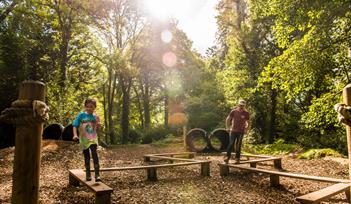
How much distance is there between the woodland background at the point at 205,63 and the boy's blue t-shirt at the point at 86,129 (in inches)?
278

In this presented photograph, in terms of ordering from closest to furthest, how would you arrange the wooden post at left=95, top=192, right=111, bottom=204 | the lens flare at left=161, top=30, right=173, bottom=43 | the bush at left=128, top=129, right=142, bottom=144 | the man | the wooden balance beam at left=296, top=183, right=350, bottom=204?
the wooden balance beam at left=296, top=183, right=350, bottom=204 → the wooden post at left=95, top=192, right=111, bottom=204 → the man → the bush at left=128, top=129, right=142, bottom=144 → the lens flare at left=161, top=30, right=173, bottom=43

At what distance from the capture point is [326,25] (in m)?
8.59

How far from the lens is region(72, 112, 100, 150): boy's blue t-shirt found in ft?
18.3

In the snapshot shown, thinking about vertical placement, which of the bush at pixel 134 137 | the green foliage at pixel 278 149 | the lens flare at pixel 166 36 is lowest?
the green foliage at pixel 278 149

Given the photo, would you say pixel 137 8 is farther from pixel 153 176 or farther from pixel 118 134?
pixel 153 176

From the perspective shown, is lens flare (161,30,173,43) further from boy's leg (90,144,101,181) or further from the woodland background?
boy's leg (90,144,101,181)

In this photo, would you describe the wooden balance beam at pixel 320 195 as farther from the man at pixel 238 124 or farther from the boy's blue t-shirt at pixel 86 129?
the boy's blue t-shirt at pixel 86 129

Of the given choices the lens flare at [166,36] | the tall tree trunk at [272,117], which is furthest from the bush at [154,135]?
the tall tree trunk at [272,117]

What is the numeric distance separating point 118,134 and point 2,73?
15363 millimetres

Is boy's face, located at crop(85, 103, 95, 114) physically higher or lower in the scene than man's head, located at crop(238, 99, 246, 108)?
lower

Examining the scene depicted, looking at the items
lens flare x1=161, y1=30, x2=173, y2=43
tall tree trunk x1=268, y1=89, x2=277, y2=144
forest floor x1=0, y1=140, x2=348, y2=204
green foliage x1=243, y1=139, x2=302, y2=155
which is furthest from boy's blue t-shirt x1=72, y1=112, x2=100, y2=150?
lens flare x1=161, y1=30, x2=173, y2=43

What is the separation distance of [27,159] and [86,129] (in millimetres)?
2647

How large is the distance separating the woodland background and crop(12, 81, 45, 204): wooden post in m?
8.63

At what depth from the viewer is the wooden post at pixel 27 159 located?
2.93m
